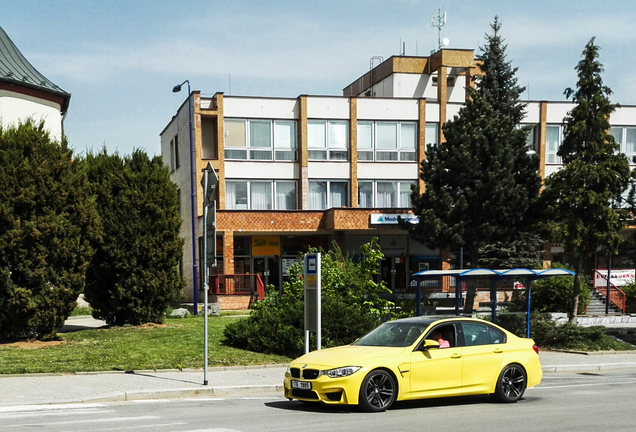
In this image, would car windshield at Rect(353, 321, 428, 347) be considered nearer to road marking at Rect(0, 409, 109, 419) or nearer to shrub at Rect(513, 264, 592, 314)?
road marking at Rect(0, 409, 109, 419)

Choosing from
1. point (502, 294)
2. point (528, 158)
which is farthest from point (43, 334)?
point (502, 294)

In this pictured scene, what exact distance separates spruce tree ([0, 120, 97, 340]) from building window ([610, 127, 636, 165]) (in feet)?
116

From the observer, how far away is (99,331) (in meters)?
23.5

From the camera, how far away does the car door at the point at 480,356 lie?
12609mm

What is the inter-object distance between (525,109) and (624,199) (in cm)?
1633

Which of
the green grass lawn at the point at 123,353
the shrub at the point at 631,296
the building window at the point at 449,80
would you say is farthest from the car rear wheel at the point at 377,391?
the building window at the point at 449,80

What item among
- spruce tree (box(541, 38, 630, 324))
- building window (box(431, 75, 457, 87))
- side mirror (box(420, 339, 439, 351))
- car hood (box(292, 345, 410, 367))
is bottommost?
car hood (box(292, 345, 410, 367))

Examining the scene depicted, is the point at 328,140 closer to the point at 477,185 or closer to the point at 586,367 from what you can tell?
the point at 477,185

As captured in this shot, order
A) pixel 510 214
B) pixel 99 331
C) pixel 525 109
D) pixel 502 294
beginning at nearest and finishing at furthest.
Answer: pixel 99 331 → pixel 510 214 → pixel 502 294 → pixel 525 109

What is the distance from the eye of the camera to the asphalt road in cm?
1027

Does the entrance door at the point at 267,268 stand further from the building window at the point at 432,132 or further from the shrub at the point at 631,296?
the shrub at the point at 631,296

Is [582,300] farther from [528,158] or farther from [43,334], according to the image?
[43,334]

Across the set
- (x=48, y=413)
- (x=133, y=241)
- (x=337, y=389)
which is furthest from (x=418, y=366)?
(x=133, y=241)

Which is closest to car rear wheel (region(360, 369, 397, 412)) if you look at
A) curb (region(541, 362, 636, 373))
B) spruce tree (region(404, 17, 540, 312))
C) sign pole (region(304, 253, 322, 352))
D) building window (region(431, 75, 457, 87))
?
sign pole (region(304, 253, 322, 352))
